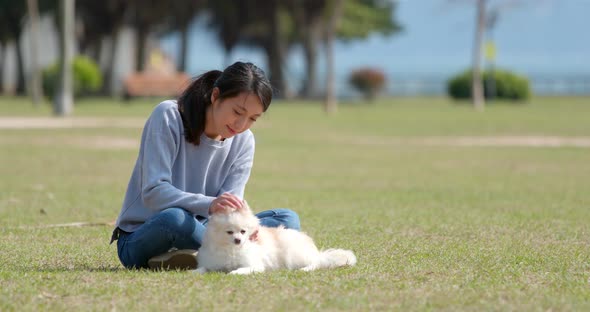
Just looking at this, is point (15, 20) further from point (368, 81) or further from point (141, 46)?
point (368, 81)

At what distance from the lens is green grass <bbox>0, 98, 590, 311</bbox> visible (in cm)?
600

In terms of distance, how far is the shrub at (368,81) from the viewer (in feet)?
197

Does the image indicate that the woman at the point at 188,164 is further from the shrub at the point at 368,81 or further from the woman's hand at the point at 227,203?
the shrub at the point at 368,81

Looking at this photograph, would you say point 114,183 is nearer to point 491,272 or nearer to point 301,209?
point 301,209

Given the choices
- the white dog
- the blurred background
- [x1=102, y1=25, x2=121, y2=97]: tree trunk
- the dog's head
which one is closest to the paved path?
the blurred background

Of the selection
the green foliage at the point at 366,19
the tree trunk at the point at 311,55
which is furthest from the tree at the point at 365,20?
the tree trunk at the point at 311,55

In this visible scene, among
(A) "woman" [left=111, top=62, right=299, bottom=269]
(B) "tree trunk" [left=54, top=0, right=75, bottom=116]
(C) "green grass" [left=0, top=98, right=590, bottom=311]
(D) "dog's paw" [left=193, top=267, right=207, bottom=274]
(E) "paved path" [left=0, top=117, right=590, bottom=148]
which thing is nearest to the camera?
(C) "green grass" [left=0, top=98, right=590, bottom=311]

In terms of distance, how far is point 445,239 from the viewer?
8992 mm

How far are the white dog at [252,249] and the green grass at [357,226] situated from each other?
145mm

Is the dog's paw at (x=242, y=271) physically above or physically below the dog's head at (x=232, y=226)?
below

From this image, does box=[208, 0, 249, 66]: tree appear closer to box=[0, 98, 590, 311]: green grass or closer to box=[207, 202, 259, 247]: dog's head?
box=[0, 98, 590, 311]: green grass

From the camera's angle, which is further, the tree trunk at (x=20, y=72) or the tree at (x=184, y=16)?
the tree trunk at (x=20, y=72)

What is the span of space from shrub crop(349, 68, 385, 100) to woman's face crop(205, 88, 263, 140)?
175 feet

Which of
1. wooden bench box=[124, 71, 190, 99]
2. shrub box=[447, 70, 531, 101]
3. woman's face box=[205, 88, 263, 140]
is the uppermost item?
woman's face box=[205, 88, 263, 140]
